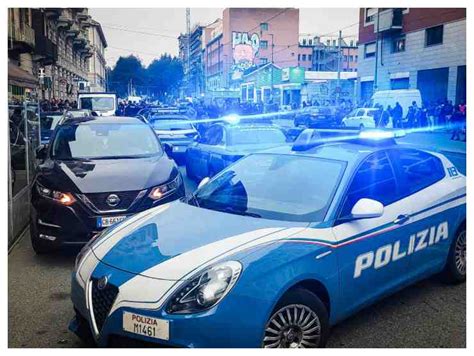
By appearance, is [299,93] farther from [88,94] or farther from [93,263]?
[93,263]

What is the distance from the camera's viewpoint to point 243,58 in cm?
2842

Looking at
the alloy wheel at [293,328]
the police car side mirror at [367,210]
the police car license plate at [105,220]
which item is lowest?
the alloy wheel at [293,328]

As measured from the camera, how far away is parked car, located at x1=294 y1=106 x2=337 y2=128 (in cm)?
→ 2501

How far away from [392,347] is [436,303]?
0.98m

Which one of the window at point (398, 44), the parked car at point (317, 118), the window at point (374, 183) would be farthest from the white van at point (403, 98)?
the window at point (374, 183)

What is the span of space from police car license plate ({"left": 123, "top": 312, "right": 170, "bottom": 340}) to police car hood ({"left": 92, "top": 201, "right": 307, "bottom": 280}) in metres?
0.25

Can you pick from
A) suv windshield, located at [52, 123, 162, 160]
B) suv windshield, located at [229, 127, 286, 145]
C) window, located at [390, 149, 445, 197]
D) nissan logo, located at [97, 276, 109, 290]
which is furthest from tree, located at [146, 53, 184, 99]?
nissan logo, located at [97, 276, 109, 290]

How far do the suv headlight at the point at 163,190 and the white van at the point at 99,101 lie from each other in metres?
20.1

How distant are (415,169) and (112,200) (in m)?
3.04

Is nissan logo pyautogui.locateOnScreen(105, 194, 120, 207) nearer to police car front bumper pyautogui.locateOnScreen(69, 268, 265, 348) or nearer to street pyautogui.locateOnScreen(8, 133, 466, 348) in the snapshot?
street pyautogui.locateOnScreen(8, 133, 466, 348)

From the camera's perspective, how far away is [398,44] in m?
25.4

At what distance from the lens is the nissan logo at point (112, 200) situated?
18.2ft

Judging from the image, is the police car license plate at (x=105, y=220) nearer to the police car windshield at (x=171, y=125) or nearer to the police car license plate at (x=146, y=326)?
the police car license plate at (x=146, y=326)

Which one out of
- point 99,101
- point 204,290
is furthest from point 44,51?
point 204,290
